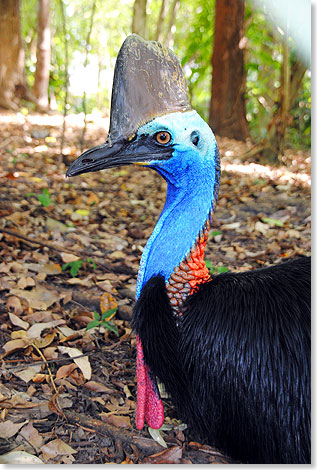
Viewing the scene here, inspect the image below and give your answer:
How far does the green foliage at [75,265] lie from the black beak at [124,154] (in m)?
1.13

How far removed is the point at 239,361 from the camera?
4.73ft

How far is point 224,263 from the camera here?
2863 millimetres

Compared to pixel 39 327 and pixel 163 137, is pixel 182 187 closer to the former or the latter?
pixel 163 137

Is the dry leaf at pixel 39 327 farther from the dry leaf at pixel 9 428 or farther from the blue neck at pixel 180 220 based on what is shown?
the blue neck at pixel 180 220

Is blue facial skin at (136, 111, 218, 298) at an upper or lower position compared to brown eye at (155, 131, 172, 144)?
lower

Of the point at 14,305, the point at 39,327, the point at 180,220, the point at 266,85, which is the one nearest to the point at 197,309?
the point at 180,220

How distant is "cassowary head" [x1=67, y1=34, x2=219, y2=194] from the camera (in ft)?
4.55

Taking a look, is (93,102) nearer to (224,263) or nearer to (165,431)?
(224,263)

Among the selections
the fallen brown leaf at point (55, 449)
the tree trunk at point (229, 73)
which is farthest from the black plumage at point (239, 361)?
the tree trunk at point (229, 73)

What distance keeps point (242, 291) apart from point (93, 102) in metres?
10.6

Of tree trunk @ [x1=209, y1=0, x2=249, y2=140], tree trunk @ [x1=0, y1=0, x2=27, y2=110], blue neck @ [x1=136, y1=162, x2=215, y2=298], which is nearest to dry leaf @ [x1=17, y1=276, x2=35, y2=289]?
blue neck @ [x1=136, y1=162, x2=215, y2=298]

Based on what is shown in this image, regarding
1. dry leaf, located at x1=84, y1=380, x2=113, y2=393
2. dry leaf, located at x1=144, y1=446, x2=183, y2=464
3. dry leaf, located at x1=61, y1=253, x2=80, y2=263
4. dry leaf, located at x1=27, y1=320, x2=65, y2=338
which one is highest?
dry leaf, located at x1=61, y1=253, x2=80, y2=263

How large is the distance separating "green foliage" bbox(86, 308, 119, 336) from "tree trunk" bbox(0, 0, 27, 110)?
16.2 feet

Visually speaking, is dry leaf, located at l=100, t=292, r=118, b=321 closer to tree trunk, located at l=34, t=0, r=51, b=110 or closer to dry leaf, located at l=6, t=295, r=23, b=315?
dry leaf, located at l=6, t=295, r=23, b=315
